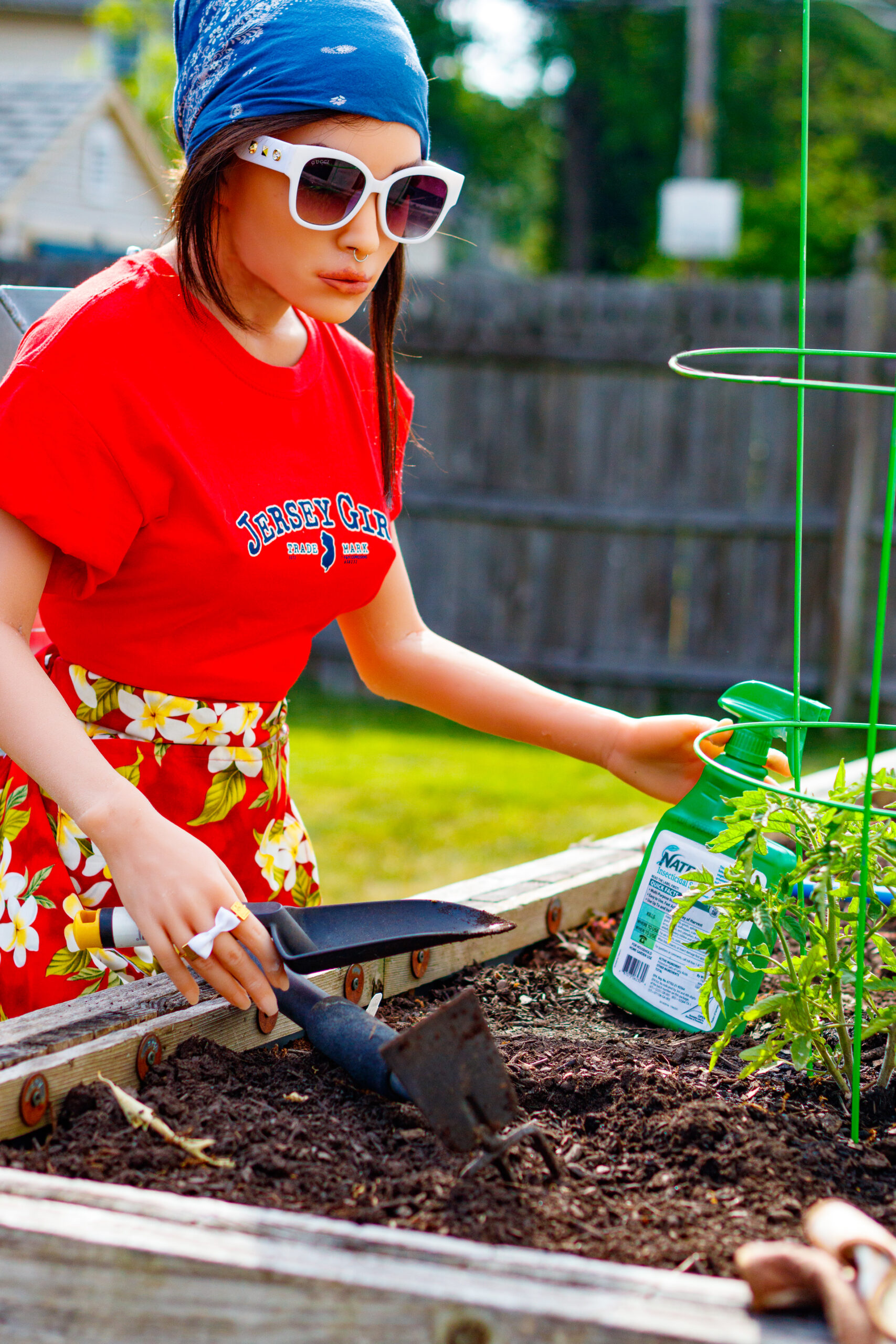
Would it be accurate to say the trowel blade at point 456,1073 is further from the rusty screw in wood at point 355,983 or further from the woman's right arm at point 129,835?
the rusty screw in wood at point 355,983

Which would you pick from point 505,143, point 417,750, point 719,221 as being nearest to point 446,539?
point 417,750

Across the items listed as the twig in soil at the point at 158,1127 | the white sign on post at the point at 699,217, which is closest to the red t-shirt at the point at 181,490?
the twig in soil at the point at 158,1127

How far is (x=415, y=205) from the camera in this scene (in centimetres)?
144

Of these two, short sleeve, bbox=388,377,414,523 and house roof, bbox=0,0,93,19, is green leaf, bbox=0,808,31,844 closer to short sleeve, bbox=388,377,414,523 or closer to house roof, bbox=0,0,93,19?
short sleeve, bbox=388,377,414,523

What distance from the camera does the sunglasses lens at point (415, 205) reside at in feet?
4.62

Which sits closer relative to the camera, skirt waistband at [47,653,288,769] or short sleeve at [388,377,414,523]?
skirt waistband at [47,653,288,769]

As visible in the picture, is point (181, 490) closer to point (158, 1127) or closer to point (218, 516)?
point (218, 516)

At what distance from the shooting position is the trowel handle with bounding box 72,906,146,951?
1288 mm

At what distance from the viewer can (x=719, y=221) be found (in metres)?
10.5

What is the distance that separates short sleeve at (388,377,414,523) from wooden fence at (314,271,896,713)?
4623 mm

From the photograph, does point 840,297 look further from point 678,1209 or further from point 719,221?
point 678,1209

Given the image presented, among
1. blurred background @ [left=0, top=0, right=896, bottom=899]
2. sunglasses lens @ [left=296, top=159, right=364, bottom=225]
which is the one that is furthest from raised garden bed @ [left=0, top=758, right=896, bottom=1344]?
blurred background @ [left=0, top=0, right=896, bottom=899]

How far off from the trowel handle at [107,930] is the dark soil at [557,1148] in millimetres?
134

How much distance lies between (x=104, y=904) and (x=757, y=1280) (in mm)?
953
